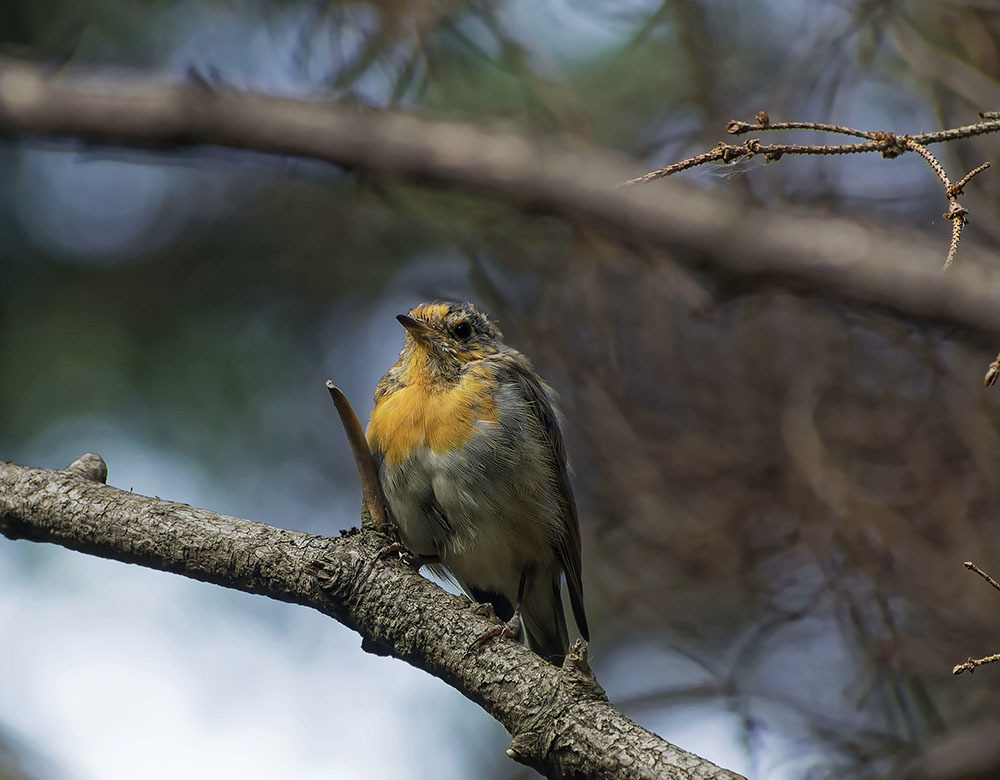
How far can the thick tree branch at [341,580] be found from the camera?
9.25 ft

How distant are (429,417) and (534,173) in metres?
1.25

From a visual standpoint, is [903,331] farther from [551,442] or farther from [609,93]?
[609,93]

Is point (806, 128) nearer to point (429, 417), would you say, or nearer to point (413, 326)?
point (429, 417)

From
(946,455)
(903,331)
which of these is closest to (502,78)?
(903,331)

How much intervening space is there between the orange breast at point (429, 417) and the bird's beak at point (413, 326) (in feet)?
1.00

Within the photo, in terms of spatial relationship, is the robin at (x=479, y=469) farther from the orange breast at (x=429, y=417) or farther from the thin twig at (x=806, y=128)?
the thin twig at (x=806, y=128)

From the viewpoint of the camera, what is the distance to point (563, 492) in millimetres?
4961

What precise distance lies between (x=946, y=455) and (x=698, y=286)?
1.43m

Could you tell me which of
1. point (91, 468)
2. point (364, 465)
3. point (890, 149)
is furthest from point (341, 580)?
point (890, 149)

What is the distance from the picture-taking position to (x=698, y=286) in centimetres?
455

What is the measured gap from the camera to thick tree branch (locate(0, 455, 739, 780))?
2820 mm

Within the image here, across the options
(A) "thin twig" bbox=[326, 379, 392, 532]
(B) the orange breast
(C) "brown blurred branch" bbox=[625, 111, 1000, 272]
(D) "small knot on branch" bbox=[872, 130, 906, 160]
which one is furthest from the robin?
(D) "small knot on branch" bbox=[872, 130, 906, 160]

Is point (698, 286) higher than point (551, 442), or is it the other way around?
point (698, 286)

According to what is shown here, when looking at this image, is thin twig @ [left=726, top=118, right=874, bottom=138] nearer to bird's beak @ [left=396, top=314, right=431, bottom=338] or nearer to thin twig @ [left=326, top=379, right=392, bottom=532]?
thin twig @ [left=326, top=379, right=392, bottom=532]
